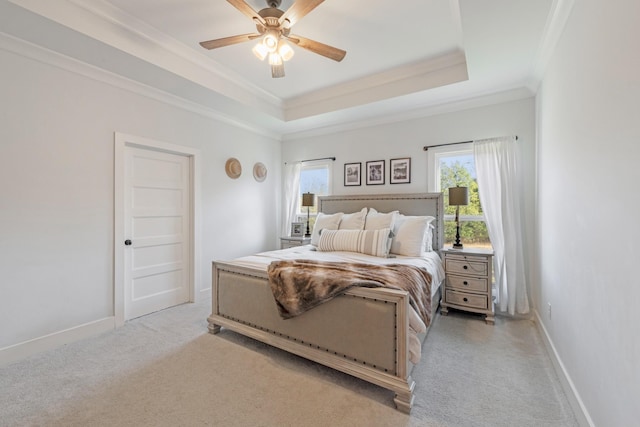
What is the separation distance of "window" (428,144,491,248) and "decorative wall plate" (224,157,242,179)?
2794mm

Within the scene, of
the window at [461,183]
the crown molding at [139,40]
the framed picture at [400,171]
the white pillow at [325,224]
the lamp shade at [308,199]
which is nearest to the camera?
the crown molding at [139,40]

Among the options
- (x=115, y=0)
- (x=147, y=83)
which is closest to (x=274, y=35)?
(x=115, y=0)

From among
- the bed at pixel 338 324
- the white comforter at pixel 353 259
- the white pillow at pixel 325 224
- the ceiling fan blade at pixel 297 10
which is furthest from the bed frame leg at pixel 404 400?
the ceiling fan blade at pixel 297 10

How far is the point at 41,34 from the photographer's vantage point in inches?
85.8

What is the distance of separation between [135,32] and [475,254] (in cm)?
397

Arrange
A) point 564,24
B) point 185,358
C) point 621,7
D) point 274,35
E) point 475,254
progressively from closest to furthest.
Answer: point 621,7
point 564,24
point 274,35
point 185,358
point 475,254

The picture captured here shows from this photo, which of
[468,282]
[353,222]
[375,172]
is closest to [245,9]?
[353,222]

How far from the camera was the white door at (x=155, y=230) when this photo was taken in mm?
3107

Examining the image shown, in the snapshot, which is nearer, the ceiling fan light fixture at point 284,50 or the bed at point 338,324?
the bed at point 338,324

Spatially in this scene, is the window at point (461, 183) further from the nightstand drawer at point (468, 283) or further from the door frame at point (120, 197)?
the door frame at point (120, 197)

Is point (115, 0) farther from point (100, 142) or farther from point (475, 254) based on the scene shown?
point (475, 254)

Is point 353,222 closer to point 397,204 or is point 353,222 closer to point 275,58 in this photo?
point 397,204

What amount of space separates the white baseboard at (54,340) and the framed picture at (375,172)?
3598 millimetres

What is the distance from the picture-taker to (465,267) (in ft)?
10.1
